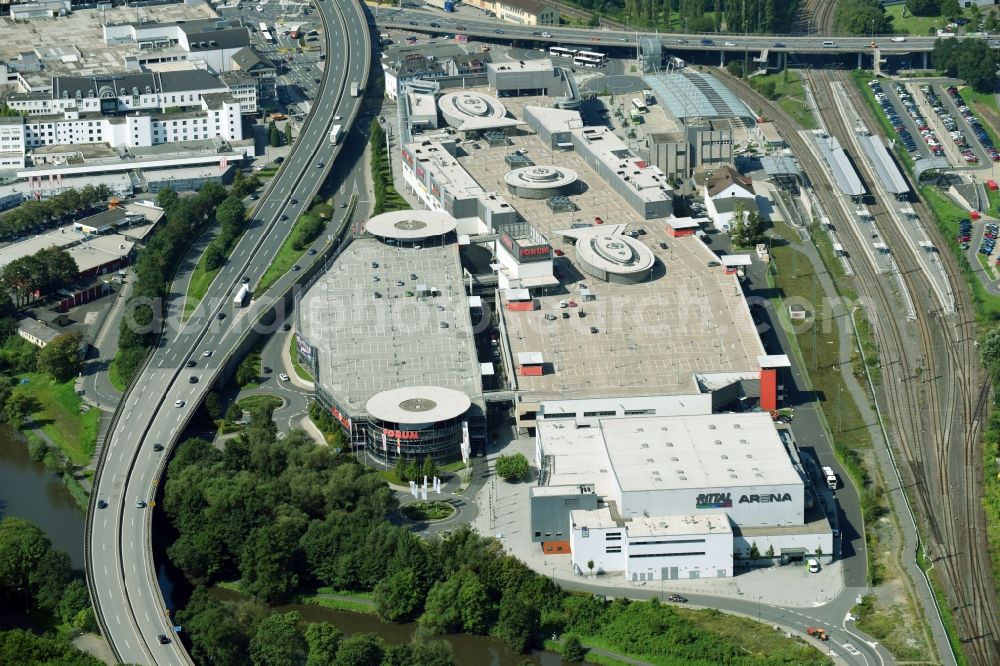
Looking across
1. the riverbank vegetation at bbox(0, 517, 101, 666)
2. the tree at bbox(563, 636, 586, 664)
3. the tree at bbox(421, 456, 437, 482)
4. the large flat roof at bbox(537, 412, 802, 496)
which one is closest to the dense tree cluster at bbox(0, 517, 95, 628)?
the riverbank vegetation at bbox(0, 517, 101, 666)

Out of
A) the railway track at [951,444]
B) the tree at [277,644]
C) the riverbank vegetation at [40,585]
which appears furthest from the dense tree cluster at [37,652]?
the railway track at [951,444]

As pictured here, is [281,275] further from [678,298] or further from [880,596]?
[880,596]

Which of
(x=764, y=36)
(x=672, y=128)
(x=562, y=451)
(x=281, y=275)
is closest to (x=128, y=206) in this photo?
(x=281, y=275)

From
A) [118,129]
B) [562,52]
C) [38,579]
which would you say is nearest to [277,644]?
[38,579]

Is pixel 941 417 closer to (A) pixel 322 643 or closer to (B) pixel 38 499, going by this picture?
(A) pixel 322 643

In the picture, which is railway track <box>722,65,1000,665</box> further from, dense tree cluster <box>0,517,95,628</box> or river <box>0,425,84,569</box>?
river <box>0,425,84,569</box>
